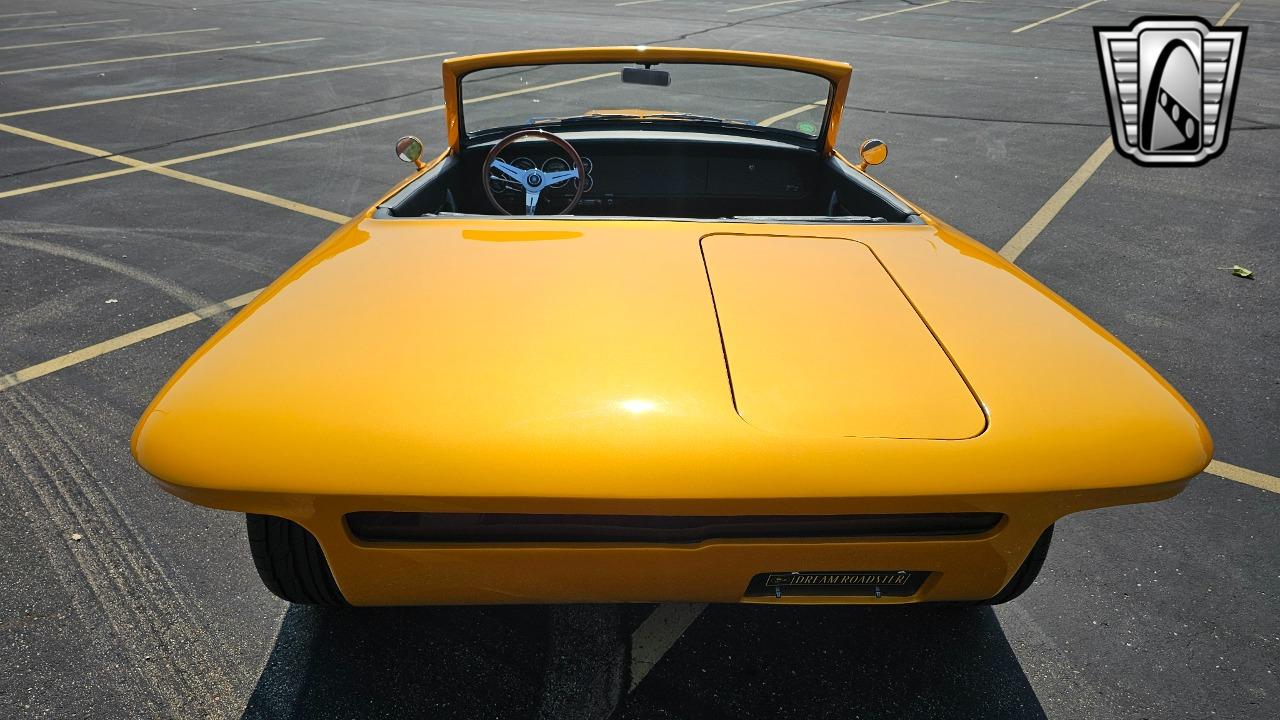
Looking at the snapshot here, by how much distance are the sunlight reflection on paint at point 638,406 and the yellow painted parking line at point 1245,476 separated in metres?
2.52

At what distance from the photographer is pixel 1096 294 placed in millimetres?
4379

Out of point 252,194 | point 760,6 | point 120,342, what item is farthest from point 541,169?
point 760,6

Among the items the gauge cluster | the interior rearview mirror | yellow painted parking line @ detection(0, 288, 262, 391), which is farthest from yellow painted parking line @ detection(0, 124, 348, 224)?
the interior rearview mirror

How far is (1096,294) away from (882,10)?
18234 millimetres

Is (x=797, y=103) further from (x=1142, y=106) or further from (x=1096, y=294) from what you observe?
→ (x=1142, y=106)

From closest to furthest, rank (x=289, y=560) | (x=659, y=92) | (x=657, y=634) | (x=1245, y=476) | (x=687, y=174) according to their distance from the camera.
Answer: (x=289, y=560) < (x=657, y=634) < (x=1245, y=476) < (x=687, y=174) < (x=659, y=92)

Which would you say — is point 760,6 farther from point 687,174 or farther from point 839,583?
point 839,583

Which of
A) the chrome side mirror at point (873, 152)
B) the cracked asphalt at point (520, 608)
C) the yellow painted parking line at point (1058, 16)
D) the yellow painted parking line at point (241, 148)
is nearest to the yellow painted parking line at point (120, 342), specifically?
the cracked asphalt at point (520, 608)

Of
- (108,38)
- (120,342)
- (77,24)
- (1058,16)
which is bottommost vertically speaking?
(120,342)

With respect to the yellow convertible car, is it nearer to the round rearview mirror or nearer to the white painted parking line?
the white painted parking line

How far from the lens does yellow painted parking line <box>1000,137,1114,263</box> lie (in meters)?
5.07

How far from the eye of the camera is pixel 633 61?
287 cm

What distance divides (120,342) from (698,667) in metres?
3.17

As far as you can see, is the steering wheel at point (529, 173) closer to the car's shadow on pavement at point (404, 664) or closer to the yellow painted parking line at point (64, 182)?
the car's shadow on pavement at point (404, 664)
